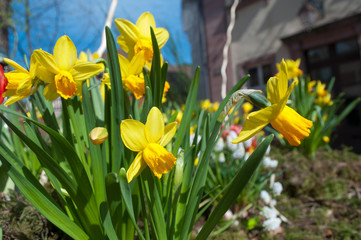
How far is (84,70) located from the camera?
0.57m

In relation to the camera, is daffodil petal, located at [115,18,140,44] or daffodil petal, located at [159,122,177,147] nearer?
daffodil petal, located at [159,122,177,147]

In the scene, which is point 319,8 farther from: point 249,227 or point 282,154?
point 249,227

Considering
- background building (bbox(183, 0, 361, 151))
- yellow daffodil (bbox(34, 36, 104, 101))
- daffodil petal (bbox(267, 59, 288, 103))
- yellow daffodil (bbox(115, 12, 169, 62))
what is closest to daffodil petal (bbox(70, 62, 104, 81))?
yellow daffodil (bbox(34, 36, 104, 101))

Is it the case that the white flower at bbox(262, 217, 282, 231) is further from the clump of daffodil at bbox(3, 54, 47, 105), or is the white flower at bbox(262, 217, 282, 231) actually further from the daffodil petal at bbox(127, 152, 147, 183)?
the clump of daffodil at bbox(3, 54, 47, 105)

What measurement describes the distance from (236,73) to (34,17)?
509cm

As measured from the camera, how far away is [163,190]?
0.67 meters

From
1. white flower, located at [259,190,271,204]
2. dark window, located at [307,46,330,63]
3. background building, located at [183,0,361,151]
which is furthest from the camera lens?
dark window, located at [307,46,330,63]

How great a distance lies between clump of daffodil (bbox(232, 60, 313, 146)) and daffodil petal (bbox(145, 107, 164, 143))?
0.45ft

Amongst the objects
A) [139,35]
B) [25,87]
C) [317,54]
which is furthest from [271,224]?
[317,54]

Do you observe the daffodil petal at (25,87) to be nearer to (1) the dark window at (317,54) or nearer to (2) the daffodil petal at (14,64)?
(2) the daffodil petal at (14,64)

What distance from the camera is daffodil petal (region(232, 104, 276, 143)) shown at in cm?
46

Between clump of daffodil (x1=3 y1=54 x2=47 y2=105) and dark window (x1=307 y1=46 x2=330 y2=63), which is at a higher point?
clump of daffodil (x1=3 y1=54 x2=47 y2=105)

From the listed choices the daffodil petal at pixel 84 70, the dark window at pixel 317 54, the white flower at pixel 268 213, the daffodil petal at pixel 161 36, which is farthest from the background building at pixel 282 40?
the daffodil petal at pixel 84 70

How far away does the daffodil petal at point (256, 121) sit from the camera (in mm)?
462
